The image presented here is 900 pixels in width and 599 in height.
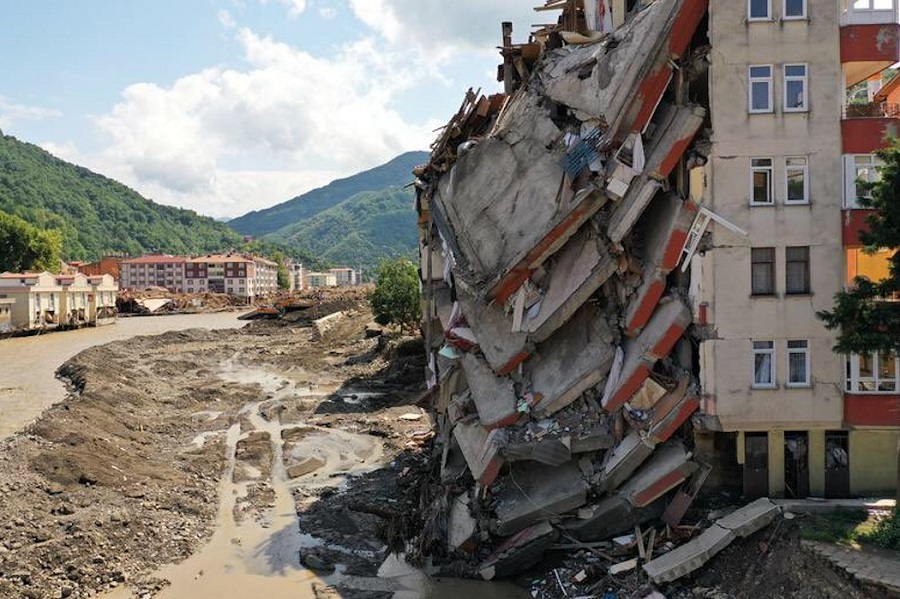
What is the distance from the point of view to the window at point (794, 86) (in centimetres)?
1723

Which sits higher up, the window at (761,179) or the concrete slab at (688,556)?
the window at (761,179)

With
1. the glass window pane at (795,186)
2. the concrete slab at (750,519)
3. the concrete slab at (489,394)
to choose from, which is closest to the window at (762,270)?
the glass window pane at (795,186)

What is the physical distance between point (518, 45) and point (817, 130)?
13790 mm

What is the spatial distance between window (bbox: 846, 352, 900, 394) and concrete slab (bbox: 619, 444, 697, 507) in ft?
14.8

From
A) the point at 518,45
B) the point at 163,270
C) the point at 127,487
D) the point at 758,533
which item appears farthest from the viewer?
the point at 163,270

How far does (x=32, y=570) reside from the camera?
17.9 meters

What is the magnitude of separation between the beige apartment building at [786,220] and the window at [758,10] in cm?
3

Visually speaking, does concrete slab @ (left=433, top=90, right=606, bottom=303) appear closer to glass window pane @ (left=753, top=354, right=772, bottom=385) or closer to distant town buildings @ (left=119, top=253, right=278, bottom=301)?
glass window pane @ (left=753, top=354, right=772, bottom=385)

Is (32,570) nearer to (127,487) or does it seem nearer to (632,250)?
(127,487)

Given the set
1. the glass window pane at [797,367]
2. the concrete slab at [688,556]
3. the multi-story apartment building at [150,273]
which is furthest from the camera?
the multi-story apartment building at [150,273]

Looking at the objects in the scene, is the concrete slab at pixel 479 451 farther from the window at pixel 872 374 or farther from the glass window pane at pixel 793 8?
the glass window pane at pixel 793 8

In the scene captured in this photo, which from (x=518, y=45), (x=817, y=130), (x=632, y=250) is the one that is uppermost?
(x=518, y=45)

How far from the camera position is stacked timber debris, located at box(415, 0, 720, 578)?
709 inches

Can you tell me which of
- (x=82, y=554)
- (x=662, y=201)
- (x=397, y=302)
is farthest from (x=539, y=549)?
(x=397, y=302)
